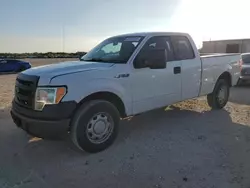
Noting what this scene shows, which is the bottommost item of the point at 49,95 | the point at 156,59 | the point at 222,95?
the point at 222,95

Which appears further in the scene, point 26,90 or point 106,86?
point 106,86

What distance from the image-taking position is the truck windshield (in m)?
5.23

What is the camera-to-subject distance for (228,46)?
110 feet

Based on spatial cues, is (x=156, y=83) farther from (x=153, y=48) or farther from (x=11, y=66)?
(x=11, y=66)

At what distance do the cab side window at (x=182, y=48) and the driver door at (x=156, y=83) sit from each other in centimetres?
16

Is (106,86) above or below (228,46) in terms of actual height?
below

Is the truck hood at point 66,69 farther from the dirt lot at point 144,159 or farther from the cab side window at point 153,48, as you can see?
the dirt lot at point 144,159

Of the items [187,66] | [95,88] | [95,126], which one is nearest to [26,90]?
[95,88]

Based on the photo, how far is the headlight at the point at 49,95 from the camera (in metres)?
4.17

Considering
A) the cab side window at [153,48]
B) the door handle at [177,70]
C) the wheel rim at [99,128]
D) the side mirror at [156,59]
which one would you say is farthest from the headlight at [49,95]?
the door handle at [177,70]

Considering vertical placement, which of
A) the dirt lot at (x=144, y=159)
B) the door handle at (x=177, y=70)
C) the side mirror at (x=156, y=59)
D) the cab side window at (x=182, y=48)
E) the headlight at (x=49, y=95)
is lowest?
the dirt lot at (x=144, y=159)

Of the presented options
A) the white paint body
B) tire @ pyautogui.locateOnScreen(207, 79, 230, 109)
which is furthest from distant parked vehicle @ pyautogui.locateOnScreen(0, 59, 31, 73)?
the white paint body

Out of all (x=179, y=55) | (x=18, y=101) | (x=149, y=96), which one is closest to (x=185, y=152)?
(x=149, y=96)

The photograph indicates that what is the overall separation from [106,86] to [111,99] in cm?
37
